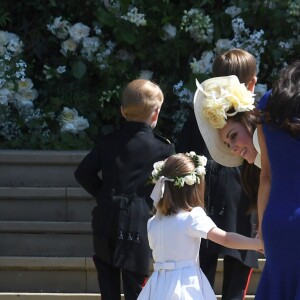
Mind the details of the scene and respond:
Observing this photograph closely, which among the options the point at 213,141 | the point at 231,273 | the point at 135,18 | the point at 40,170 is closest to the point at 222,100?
the point at 213,141

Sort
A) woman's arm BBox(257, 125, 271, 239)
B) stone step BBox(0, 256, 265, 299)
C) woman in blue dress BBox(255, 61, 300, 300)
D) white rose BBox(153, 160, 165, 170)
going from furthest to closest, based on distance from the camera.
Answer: stone step BBox(0, 256, 265, 299) → white rose BBox(153, 160, 165, 170) → woman's arm BBox(257, 125, 271, 239) → woman in blue dress BBox(255, 61, 300, 300)

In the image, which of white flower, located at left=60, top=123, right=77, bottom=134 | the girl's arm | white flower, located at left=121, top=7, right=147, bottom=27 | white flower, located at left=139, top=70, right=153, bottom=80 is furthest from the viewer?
white flower, located at left=139, top=70, right=153, bottom=80

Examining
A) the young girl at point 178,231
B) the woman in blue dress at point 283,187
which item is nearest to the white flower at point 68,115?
the young girl at point 178,231

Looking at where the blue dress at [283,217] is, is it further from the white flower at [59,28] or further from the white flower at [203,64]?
the white flower at [59,28]

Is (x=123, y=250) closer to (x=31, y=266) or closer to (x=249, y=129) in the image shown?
(x=31, y=266)

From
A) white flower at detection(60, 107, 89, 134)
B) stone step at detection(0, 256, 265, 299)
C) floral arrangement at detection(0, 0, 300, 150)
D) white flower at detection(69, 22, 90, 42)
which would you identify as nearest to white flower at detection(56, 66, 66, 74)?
floral arrangement at detection(0, 0, 300, 150)

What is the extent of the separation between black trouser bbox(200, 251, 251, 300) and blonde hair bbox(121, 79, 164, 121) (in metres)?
0.82

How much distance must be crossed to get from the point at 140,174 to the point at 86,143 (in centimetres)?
200

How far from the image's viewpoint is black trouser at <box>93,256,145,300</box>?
5.12m

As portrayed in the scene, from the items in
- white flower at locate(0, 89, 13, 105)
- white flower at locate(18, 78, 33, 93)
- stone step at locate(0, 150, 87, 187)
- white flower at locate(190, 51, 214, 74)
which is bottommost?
stone step at locate(0, 150, 87, 187)

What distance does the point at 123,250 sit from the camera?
5.06 m

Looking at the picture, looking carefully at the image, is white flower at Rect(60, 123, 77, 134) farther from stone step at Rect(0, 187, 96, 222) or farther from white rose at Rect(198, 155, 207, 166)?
white rose at Rect(198, 155, 207, 166)

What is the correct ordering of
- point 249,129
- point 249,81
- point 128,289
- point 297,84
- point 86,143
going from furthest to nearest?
point 86,143
point 128,289
point 249,81
point 249,129
point 297,84

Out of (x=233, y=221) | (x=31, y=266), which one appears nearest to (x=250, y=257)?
(x=233, y=221)
